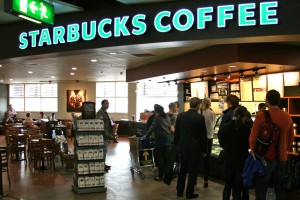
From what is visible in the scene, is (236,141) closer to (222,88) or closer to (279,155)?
(279,155)

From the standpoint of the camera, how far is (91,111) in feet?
21.7

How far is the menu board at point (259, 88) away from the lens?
9625mm

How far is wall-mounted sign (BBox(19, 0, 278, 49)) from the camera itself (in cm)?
557

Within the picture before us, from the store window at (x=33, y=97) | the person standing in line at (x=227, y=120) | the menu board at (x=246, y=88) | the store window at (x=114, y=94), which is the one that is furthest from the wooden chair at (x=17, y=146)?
the store window at (x=33, y=97)

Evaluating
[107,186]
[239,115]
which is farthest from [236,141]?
[107,186]

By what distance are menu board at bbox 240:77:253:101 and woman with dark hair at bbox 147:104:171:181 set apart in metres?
3.57

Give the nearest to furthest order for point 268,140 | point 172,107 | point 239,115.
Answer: point 268,140 → point 239,115 → point 172,107

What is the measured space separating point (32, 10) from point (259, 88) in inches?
264

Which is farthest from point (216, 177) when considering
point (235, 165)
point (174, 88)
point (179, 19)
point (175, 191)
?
point (174, 88)

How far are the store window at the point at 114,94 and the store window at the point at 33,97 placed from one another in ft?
10.4

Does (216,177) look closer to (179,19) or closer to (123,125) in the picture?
(179,19)

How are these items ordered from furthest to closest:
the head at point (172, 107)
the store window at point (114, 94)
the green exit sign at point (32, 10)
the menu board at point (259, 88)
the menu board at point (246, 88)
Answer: the store window at point (114, 94) → the menu board at point (246, 88) → the menu board at point (259, 88) → the head at point (172, 107) → the green exit sign at point (32, 10)

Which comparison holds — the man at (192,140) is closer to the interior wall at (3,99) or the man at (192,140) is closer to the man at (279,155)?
the man at (279,155)

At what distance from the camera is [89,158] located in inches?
258
